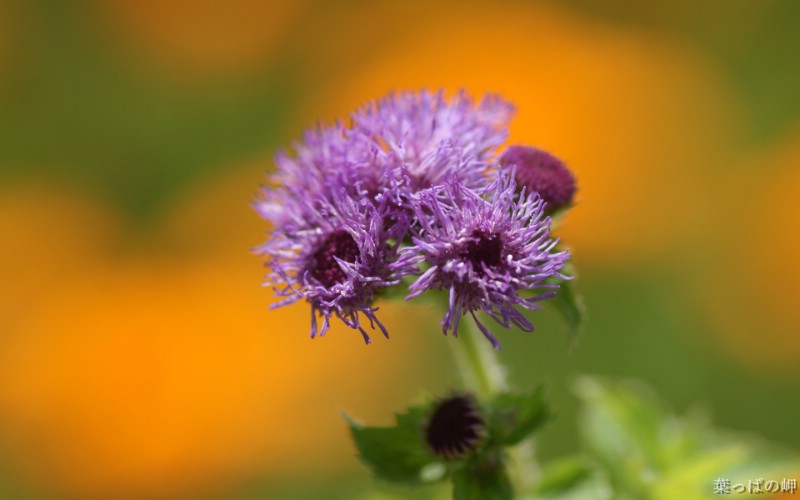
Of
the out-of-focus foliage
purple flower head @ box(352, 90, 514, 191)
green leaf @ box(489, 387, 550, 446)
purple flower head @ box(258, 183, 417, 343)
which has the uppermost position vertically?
purple flower head @ box(352, 90, 514, 191)

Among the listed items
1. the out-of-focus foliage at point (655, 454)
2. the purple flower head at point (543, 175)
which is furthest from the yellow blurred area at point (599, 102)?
the purple flower head at point (543, 175)

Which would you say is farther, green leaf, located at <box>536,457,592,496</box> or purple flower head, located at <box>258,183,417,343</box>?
green leaf, located at <box>536,457,592,496</box>

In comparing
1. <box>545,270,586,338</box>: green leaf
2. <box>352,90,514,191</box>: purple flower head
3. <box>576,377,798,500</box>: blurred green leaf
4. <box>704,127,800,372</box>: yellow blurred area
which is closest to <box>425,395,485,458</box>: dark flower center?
<box>545,270,586,338</box>: green leaf

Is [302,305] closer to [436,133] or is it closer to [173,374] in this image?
[173,374]

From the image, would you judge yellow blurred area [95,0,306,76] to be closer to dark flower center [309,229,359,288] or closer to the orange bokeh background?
the orange bokeh background

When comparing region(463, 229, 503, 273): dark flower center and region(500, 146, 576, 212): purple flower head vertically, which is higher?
region(500, 146, 576, 212): purple flower head

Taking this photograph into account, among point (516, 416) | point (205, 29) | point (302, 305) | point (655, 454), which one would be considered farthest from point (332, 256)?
point (205, 29)
